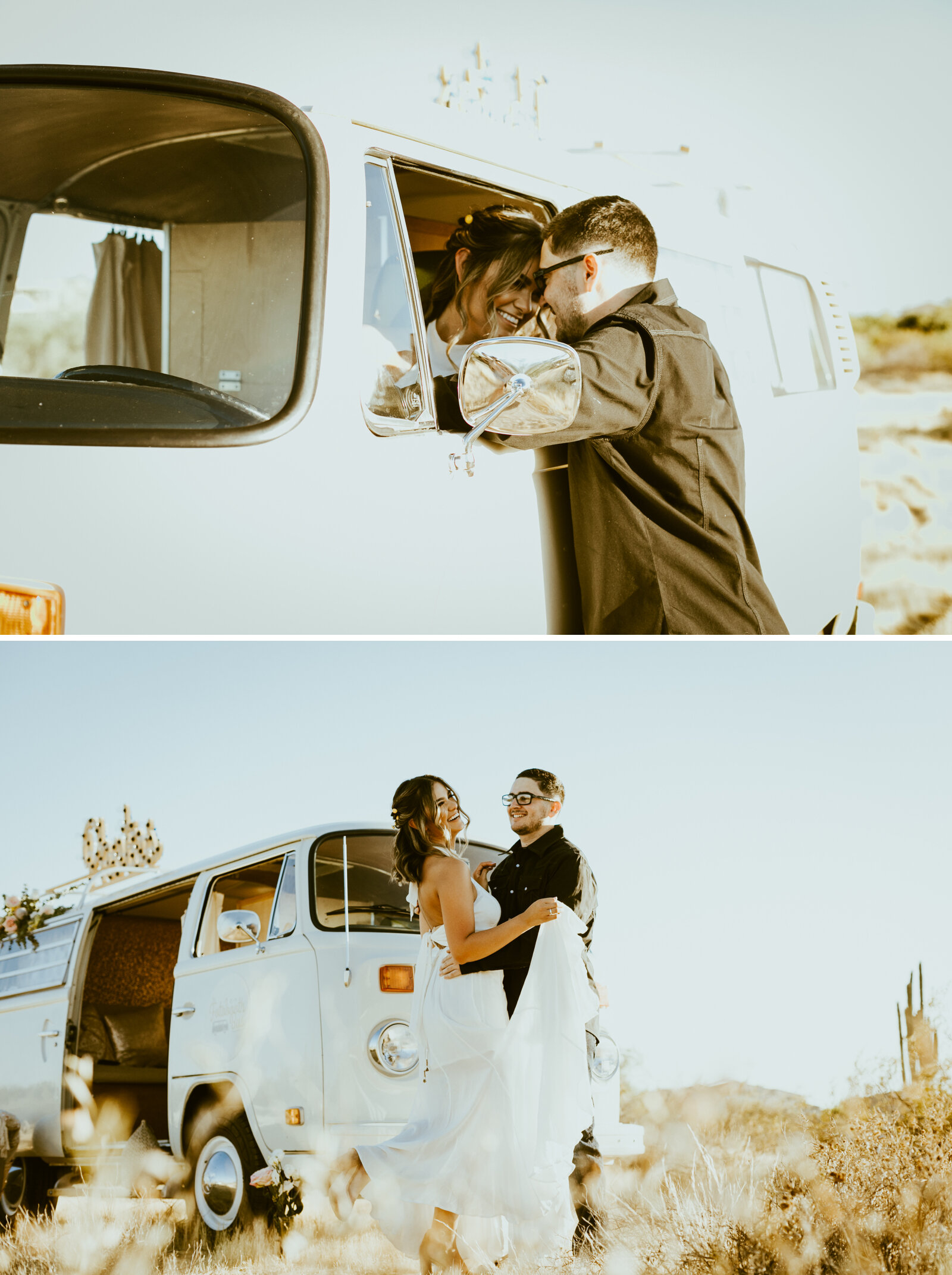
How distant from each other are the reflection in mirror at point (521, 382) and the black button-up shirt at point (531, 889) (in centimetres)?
71

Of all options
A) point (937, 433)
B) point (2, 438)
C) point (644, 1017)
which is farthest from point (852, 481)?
point (937, 433)

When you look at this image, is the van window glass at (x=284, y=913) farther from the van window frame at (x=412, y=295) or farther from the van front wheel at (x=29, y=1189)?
the van window frame at (x=412, y=295)

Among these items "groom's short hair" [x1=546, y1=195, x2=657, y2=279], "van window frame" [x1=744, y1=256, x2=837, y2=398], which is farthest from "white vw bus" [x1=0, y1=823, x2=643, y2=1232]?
"van window frame" [x1=744, y1=256, x2=837, y2=398]

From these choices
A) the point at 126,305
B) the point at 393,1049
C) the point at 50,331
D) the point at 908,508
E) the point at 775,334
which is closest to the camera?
the point at 393,1049

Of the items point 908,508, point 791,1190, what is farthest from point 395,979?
point 908,508

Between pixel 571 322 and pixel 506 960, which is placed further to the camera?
pixel 571 322

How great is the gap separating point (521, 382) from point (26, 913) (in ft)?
4.18

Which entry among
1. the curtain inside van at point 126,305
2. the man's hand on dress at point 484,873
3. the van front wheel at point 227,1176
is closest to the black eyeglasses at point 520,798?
the man's hand on dress at point 484,873

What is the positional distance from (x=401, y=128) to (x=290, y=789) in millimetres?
1328

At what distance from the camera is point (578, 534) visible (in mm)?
2523

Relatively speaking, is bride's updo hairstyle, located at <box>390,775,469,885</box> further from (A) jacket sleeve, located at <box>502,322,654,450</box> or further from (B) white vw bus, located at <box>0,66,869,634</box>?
(A) jacket sleeve, located at <box>502,322,654,450</box>

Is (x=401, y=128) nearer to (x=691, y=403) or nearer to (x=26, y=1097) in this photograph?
(x=691, y=403)

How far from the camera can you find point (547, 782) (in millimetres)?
2162

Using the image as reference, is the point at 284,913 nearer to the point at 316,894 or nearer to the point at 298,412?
the point at 316,894
